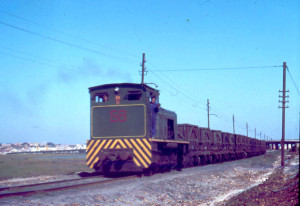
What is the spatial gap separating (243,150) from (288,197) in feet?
109

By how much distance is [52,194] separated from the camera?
30.2ft

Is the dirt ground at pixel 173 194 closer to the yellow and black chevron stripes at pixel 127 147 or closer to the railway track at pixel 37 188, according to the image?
the railway track at pixel 37 188

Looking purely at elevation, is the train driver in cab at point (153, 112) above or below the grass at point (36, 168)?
above

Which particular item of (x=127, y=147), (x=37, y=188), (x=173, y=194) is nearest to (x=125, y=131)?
(x=127, y=147)

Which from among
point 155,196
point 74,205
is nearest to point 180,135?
point 155,196

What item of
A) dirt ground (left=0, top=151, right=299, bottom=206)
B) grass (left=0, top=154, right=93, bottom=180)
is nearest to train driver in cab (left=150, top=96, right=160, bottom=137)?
dirt ground (left=0, top=151, right=299, bottom=206)

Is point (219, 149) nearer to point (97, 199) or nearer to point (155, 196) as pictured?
point (155, 196)

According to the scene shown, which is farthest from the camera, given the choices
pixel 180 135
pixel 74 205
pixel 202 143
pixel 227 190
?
pixel 202 143

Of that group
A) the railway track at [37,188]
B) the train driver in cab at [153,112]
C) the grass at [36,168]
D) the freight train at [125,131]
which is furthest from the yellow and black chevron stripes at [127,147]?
the grass at [36,168]

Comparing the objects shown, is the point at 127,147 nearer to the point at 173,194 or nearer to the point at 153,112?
the point at 153,112

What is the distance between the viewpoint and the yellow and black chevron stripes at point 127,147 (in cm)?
1434

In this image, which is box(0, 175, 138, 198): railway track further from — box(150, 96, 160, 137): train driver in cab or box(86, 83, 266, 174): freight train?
box(150, 96, 160, 137): train driver in cab

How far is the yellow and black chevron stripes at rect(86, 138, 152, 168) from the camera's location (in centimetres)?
1434

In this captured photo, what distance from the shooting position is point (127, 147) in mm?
14539
